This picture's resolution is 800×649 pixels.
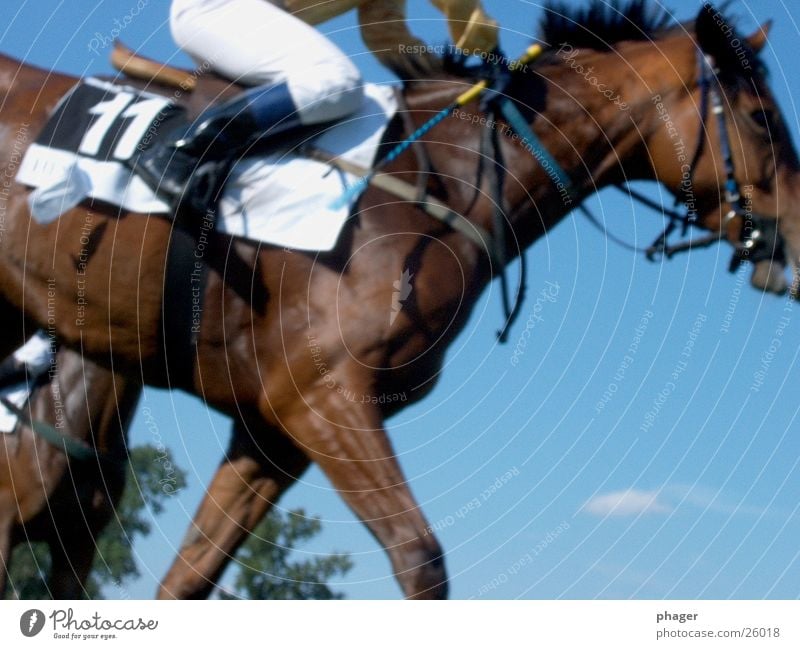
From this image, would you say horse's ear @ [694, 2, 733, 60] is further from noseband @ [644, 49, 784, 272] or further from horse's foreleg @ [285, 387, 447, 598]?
horse's foreleg @ [285, 387, 447, 598]

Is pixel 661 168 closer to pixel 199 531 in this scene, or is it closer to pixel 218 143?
pixel 218 143

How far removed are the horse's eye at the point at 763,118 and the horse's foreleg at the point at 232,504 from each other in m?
2.17

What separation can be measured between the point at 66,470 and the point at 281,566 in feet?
3.26

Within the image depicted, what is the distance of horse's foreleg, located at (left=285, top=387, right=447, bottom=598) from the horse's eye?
1896 millimetres

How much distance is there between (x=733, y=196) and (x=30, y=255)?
105 inches

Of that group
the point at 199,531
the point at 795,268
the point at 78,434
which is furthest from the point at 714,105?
the point at 78,434

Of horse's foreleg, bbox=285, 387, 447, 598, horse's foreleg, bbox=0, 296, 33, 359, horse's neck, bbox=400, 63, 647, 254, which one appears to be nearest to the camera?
horse's foreleg, bbox=285, 387, 447, 598

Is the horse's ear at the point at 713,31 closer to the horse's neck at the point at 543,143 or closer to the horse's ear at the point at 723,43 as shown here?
the horse's ear at the point at 723,43

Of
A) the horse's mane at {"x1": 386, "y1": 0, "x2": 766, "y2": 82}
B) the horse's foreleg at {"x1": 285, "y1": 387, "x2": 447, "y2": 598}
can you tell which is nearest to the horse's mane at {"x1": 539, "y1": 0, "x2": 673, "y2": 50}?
the horse's mane at {"x1": 386, "y1": 0, "x2": 766, "y2": 82}

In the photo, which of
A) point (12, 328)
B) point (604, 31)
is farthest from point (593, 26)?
point (12, 328)

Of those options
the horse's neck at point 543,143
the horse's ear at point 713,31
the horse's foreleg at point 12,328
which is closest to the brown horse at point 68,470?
the horse's foreleg at point 12,328

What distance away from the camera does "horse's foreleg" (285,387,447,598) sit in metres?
4.02

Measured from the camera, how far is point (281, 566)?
506 cm

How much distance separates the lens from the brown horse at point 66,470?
5117mm
